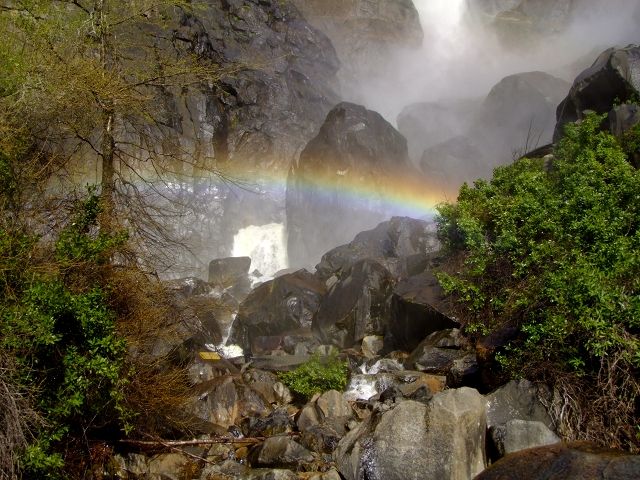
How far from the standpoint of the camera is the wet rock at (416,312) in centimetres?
1232

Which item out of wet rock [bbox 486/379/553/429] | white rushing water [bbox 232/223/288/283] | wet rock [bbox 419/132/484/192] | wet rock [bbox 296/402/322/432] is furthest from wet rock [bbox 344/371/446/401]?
wet rock [bbox 419/132/484/192]

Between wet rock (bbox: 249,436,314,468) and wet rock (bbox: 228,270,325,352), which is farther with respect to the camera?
wet rock (bbox: 228,270,325,352)

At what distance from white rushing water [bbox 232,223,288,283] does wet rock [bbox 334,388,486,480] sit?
854 inches

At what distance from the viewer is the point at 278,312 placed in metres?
18.0

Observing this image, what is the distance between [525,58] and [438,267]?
46.0 metres

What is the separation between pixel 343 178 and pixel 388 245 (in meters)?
6.91

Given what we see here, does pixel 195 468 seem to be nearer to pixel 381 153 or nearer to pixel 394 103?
pixel 381 153

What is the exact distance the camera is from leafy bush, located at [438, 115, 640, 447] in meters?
6.87

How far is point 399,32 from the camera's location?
51.7 meters

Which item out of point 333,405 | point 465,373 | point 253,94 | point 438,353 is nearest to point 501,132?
point 253,94

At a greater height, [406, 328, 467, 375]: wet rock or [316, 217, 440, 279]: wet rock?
[316, 217, 440, 279]: wet rock

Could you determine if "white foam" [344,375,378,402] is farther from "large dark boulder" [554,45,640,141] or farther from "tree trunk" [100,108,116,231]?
"large dark boulder" [554,45,640,141]

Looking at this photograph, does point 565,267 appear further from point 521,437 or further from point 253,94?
point 253,94

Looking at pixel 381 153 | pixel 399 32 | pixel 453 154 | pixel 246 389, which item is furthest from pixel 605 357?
pixel 399 32
